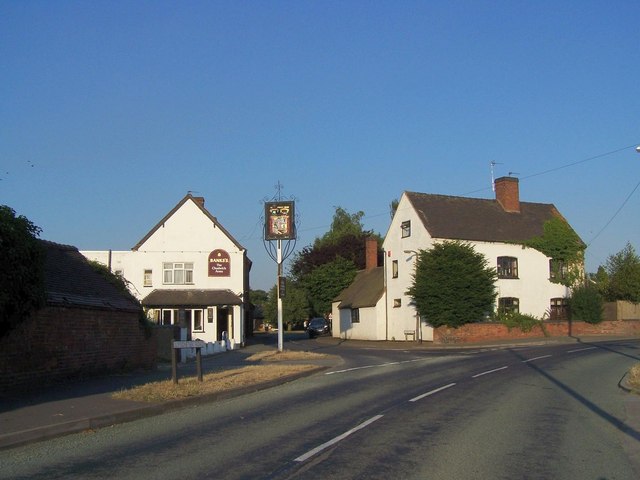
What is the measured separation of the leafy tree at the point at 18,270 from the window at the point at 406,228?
114 feet

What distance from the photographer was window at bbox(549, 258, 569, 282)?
4719 cm

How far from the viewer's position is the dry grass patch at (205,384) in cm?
1366

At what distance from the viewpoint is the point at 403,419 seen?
1167 centimetres

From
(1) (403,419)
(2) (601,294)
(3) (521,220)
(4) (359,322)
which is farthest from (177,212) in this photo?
(1) (403,419)

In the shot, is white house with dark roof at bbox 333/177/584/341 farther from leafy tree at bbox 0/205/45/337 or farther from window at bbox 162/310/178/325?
leafy tree at bbox 0/205/45/337

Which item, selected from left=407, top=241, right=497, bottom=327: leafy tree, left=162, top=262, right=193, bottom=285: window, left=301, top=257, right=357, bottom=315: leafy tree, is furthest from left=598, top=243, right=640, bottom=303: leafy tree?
left=162, top=262, right=193, bottom=285: window

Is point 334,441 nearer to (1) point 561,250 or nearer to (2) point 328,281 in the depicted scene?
(1) point 561,250

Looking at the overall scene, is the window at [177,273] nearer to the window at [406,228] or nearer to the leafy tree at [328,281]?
the window at [406,228]

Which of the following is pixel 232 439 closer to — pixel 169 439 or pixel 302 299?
pixel 169 439

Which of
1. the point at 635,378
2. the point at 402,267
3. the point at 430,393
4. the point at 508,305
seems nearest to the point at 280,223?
the point at 430,393

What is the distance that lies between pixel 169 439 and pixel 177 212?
36421 millimetres

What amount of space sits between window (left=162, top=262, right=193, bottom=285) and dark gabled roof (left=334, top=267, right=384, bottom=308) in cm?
1304

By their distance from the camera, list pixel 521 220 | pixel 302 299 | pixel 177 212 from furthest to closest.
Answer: pixel 302 299
pixel 521 220
pixel 177 212

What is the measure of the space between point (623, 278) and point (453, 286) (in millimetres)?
14952
